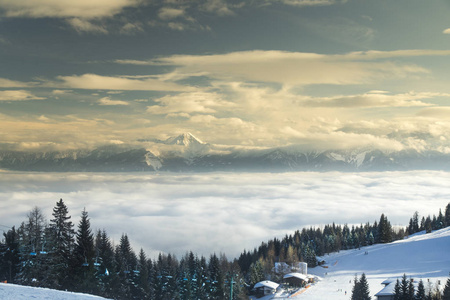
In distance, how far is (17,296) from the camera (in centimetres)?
2962

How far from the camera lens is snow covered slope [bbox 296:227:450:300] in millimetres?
95537

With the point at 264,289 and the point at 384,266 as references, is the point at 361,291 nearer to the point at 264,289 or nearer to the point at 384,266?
the point at 264,289

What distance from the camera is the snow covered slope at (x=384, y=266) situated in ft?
313

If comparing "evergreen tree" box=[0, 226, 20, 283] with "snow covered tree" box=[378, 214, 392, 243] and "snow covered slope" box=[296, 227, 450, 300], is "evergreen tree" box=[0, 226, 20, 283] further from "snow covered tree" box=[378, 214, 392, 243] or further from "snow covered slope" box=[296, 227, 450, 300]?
"snow covered tree" box=[378, 214, 392, 243]

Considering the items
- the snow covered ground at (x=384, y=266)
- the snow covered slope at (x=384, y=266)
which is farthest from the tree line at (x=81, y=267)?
the snow covered slope at (x=384, y=266)

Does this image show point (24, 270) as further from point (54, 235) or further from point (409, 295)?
point (409, 295)

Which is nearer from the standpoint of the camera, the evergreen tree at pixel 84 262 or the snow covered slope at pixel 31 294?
the snow covered slope at pixel 31 294

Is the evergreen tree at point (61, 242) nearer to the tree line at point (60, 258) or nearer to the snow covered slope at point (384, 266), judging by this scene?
the tree line at point (60, 258)

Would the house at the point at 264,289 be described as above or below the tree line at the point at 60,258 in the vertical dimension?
below

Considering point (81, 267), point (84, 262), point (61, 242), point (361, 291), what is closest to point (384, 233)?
point (361, 291)

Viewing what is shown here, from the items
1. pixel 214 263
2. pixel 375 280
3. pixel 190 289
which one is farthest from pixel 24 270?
pixel 375 280

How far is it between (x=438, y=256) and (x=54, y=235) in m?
119

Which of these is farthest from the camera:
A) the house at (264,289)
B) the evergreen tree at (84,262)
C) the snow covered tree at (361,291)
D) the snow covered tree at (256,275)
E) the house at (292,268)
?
the house at (292,268)

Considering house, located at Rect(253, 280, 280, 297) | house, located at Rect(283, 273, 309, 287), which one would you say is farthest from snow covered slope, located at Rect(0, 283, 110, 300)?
house, located at Rect(283, 273, 309, 287)
